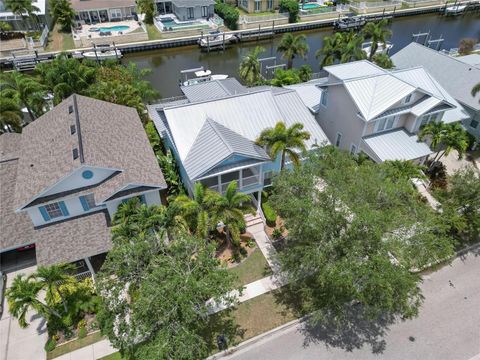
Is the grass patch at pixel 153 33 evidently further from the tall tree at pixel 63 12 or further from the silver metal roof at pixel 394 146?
the silver metal roof at pixel 394 146

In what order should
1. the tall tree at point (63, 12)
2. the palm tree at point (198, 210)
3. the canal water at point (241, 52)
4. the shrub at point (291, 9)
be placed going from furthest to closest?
the shrub at point (291, 9) < the tall tree at point (63, 12) < the canal water at point (241, 52) < the palm tree at point (198, 210)

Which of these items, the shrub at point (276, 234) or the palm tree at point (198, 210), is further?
the shrub at point (276, 234)

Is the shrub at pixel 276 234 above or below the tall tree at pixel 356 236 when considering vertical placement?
below

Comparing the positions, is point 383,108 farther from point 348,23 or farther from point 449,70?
point 348,23

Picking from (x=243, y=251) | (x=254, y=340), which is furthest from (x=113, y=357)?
(x=243, y=251)

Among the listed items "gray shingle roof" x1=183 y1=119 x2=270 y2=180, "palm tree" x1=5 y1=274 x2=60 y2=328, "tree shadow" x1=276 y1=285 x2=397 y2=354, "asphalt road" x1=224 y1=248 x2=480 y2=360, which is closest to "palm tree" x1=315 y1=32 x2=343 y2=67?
"gray shingle roof" x1=183 y1=119 x2=270 y2=180

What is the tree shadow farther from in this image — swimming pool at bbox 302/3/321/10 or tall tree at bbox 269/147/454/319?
swimming pool at bbox 302/3/321/10

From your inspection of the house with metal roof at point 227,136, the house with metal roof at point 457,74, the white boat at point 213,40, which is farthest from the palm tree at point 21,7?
the house with metal roof at point 457,74
